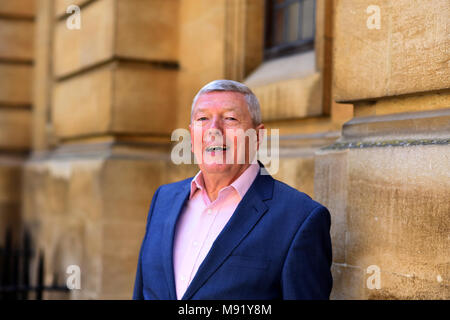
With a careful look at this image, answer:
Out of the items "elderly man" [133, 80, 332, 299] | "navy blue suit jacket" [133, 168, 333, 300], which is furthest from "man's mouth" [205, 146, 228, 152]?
"navy blue suit jacket" [133, 168, 333, 300]

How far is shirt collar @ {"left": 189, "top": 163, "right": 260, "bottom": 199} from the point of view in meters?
2.64

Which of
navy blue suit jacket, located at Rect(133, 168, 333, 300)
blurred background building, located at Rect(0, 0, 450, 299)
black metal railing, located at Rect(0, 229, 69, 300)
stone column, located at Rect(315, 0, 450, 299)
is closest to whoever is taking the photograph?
navy blue suit jacket, located at Rect(133, 168, 333, 300)

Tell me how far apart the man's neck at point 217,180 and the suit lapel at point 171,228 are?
5.0 inches

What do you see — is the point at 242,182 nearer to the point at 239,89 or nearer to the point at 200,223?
the point at 200,223

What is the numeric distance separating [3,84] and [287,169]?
5.96 m

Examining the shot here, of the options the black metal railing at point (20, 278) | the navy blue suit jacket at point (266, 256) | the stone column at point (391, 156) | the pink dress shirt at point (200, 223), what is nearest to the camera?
the navy blue suit jacket at point (266, 256)

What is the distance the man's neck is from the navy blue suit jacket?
0.37 ft

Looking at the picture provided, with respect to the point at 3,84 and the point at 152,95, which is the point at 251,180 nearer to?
the point at 152,95

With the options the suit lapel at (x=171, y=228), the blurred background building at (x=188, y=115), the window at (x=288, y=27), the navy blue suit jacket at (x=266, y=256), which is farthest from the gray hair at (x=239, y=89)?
the window at (x=288, y=27)

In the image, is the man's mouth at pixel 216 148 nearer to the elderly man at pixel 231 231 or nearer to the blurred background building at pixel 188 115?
the elderly man at pixel 231 231

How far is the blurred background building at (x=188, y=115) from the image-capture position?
2.97 metres

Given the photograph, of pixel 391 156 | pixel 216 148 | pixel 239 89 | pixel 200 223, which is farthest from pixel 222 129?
pixel 391 156

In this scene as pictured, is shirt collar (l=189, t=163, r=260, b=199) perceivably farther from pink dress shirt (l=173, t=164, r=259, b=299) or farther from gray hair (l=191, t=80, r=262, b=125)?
gray hair (l=191, t=80, r=262, b=125)

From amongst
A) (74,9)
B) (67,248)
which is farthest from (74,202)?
(74,9)
